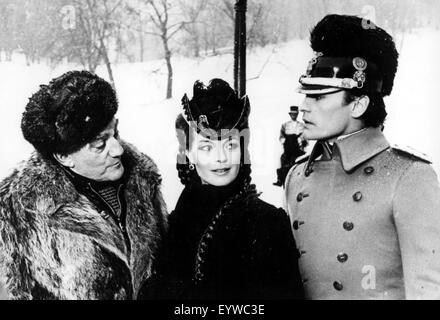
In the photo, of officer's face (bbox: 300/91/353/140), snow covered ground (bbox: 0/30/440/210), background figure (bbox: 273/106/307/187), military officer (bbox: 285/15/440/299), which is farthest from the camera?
background figure (bbox: 273/106/307/187)

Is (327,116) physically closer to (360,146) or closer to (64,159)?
(360,146)

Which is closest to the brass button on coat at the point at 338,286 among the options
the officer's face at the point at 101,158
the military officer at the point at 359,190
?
the military officer at the point at 359,190

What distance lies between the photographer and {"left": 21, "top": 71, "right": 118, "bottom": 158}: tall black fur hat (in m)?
1.47

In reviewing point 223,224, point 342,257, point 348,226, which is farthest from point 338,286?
point 223,224

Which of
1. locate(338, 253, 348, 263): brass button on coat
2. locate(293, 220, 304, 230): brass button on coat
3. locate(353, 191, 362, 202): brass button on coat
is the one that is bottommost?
locate(338, 253, 348, 263): brass button on coat

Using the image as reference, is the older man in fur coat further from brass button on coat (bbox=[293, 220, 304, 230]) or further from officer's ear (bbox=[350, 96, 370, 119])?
officer's ear (bbox=[350, 96, 370, 119])

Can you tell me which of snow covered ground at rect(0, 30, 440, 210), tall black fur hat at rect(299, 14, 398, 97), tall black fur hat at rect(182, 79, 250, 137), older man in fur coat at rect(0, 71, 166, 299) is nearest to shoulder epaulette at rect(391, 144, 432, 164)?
tall black fur hat at rect(299, 14, 398, 97)

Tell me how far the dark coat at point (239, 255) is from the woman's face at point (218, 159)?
0.26 ft

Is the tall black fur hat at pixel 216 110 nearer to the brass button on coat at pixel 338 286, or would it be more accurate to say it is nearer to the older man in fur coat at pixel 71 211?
the older man in fur coat at pixel 71 211

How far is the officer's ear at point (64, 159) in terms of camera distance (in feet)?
5.15

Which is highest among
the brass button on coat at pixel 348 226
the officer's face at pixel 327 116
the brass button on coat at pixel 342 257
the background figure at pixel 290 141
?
the officer's face at pixel 327 116

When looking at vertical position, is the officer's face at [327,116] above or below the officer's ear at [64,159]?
above

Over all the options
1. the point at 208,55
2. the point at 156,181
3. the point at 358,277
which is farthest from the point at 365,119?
the point at 208,55

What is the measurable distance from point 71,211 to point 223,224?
54 cm
